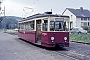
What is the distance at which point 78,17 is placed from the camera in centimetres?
7431

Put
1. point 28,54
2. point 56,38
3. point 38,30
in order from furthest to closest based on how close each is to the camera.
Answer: point 38,30 → point 56,38 → point 28,54

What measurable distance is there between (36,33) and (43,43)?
230 cm

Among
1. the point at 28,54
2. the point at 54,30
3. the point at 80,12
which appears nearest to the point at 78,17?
the point at 80,12

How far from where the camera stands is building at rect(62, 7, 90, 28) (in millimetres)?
74250

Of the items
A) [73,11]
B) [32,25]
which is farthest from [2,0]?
[73,11]

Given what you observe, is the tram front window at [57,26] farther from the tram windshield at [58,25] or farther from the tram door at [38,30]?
the tram door at [38,30]

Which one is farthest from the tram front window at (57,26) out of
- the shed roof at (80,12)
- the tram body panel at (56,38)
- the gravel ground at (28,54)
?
the shed roof at (80,12)

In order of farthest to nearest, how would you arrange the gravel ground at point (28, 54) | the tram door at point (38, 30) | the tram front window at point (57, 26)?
the tram door at point (38, 30), the tram front window at point (57, 26), the gravel ground at point (28, 54)

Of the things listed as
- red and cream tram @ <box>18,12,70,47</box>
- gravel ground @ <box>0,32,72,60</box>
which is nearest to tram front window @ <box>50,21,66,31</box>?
red and cream tram @ <box>18,12,70,47</box>

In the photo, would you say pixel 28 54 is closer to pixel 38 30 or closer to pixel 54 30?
pixel 54 30

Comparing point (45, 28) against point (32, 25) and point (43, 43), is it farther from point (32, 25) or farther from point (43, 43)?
point (32, 25)

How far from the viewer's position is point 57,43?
1545 centimetres

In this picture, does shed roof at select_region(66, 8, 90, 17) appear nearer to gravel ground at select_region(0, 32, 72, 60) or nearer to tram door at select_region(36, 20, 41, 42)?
tram door at select_region(36, 20, 41, 42)

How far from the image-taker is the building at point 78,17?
7425cm
